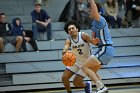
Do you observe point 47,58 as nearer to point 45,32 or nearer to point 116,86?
point 45,32

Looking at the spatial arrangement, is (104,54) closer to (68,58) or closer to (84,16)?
(68,58)

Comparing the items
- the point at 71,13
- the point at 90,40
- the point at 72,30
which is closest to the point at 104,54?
the point at 90,40

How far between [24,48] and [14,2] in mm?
2734

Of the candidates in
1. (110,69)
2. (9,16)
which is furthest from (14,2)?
(110,69)

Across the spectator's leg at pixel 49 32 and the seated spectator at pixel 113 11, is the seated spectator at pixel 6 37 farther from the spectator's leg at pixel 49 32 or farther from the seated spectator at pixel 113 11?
the seated spectator at pixel 113 11

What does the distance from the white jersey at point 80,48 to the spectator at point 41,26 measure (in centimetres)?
350

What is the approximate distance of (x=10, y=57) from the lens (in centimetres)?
983

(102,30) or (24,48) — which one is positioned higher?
(102,30)

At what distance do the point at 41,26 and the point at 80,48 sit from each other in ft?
11.9

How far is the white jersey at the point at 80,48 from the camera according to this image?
22.6 ft

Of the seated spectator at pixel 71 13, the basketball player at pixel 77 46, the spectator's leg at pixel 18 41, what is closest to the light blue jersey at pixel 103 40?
the basketball player at pixel 77 46

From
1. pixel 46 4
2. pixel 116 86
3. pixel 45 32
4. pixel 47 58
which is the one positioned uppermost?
pixel 46 4

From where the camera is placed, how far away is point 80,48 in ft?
22.6

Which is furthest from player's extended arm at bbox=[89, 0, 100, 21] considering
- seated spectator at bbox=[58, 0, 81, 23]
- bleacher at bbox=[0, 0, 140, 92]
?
seated spectator at bbox=[58, 0, 81, 23]
